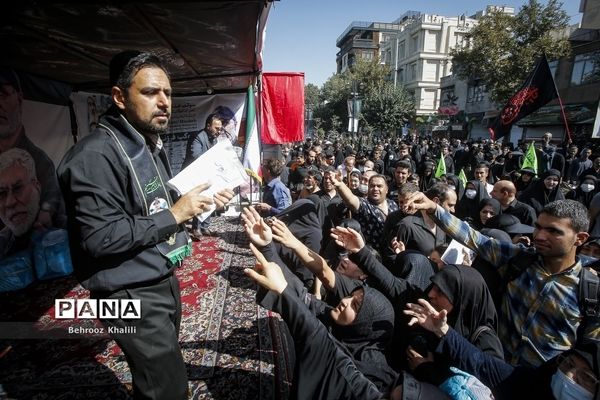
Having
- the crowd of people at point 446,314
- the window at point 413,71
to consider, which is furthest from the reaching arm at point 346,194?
the window at point 413,71

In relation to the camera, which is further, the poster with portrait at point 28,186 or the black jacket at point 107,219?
the poster with portrait at point 28,186

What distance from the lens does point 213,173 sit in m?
1.72

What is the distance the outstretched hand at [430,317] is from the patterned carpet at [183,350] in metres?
1.31

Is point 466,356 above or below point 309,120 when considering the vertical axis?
below

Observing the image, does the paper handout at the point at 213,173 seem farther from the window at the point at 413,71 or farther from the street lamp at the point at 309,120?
the window at the point at 413,71

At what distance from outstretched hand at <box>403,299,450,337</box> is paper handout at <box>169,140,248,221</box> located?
3.95ft

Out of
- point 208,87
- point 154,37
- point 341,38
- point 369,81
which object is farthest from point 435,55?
point 154,37

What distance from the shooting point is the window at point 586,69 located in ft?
62.1

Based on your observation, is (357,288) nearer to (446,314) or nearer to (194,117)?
(446,314)

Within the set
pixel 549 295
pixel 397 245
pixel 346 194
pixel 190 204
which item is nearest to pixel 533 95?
pixel 346 194

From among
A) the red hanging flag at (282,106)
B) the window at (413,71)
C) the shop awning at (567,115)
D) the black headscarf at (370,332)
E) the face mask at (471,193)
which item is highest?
the window at (413,71)

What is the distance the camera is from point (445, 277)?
219 cm

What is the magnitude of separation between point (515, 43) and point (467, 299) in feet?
62.5

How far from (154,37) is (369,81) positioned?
1099 inches
